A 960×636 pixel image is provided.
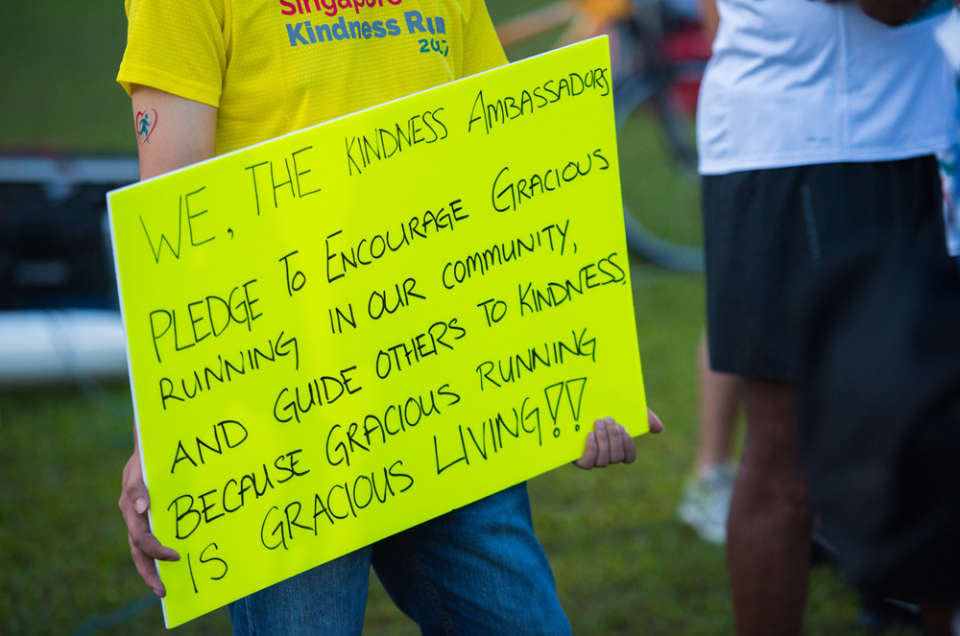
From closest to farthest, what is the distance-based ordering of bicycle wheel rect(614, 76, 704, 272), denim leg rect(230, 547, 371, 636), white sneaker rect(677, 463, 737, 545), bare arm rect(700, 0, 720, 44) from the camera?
denim leg rect(230, 547, 371, 636)
bare arm rect(700, 0, 720, 44)
white sneaker rect(677, 463, 737, 545)
bicycle wheel rect(614, 76, 704, 272)

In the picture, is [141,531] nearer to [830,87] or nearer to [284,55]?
[284,55]

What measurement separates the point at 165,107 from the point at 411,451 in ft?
1.80

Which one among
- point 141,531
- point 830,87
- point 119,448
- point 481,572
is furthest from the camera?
point 119,448

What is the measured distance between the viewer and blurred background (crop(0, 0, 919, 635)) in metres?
2.67

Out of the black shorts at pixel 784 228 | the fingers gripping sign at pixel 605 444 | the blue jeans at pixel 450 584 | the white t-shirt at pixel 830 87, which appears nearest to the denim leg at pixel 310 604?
the blue jeans at pixel 450 584

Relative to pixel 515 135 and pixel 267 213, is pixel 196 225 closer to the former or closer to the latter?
pixel 267 213

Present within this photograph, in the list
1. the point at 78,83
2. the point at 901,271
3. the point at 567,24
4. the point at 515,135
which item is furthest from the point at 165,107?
the point at 78,83

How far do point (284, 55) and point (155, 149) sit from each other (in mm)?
204

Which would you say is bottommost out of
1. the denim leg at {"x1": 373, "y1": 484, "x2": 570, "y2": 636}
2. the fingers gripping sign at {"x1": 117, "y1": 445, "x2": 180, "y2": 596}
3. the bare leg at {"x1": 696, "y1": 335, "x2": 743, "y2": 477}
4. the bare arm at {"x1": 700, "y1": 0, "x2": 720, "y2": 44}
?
the bare leg at {"x1": 696, "y1": 335, "x2": 743, "y2": 477}

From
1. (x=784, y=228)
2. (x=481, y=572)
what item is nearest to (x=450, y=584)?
(x=481, y=572)

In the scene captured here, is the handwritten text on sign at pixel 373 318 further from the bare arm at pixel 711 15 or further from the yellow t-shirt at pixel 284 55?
the bare arm at pixel 711 15

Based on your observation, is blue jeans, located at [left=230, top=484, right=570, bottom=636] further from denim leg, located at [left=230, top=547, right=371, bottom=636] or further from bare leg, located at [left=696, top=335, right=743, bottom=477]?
bare leg, located at [left=696, top=335, right=743, bottom=477]

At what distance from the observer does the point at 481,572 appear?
1.43m

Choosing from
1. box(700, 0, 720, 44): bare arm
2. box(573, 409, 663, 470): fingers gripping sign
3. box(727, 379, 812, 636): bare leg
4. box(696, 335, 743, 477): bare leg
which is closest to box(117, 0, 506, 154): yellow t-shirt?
box(573, 409, 663, 470): fingers gripping sign
